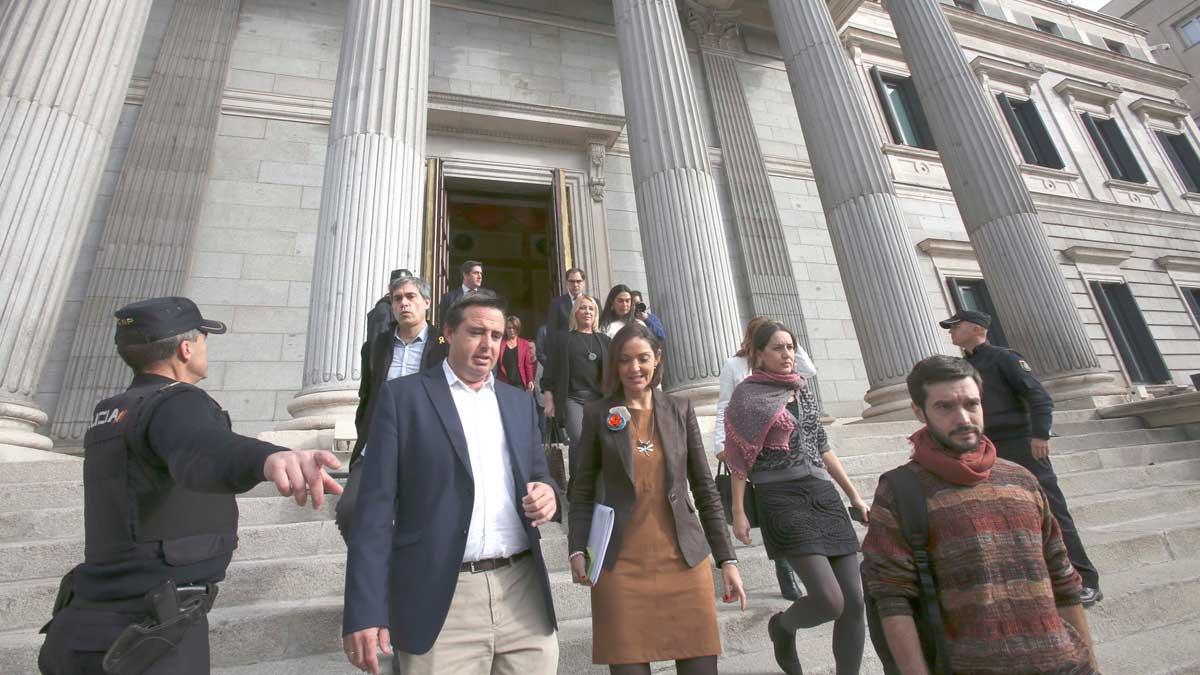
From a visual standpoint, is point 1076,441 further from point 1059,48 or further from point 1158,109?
point 1158,109

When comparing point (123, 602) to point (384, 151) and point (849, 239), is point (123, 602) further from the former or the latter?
point (849, 239)

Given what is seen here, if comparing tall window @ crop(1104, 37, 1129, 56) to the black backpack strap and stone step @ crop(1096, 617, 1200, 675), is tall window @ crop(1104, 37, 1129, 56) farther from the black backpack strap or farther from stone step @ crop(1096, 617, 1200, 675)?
the black backpack strap

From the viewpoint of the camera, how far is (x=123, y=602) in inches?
57.6

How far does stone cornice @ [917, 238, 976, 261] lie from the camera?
12414 mm

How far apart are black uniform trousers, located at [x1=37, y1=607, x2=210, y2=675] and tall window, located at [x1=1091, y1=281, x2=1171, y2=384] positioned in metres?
18.2

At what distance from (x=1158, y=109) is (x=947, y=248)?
13.1 m

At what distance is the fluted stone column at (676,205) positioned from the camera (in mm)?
6754

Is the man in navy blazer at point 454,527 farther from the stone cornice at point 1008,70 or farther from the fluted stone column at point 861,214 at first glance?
the stone cornice at point 1008,70

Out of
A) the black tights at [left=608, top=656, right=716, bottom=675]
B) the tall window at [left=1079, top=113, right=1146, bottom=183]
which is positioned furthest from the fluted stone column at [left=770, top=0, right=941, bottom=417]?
the tall window at [left=1079, top=113, right=1146, bottom=183]

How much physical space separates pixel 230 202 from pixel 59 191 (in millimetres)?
3321

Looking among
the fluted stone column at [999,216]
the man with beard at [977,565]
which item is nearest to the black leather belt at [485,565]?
the man with beard at [977,565]

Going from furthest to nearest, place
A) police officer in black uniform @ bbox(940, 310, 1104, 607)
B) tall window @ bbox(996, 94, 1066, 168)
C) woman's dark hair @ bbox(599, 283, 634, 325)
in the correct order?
tall window @ bbox(996, 94, 1066, 168) → woman's dark hair @ bbox(599, 283, 634, 325) → police officer in black uniform @ bbox(940, 310, 1104, 607)

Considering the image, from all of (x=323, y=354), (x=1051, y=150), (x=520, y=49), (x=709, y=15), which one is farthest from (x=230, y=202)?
(x=1051, y=150)

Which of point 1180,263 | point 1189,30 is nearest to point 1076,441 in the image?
point 1180,263
